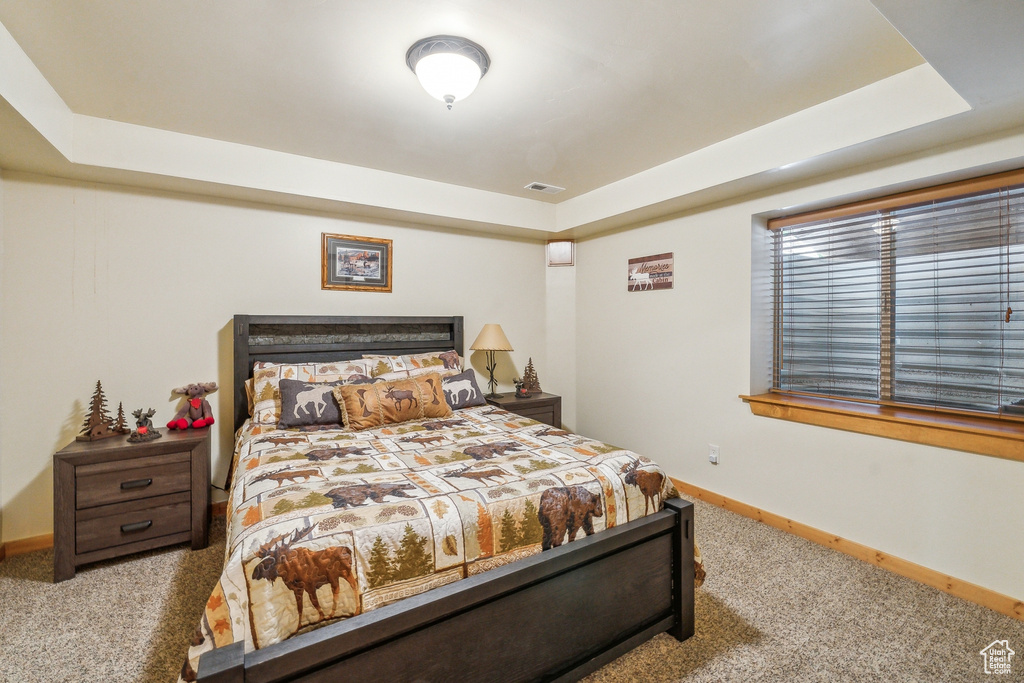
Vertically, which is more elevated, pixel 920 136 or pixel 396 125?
pixel 396 125

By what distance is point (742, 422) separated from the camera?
313 cm

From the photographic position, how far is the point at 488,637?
1443 millimetres

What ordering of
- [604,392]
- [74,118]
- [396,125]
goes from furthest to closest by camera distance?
[604,392] → [396,125] → [74,118]

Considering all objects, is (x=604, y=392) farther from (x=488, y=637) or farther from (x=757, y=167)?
(x=488, y=637)

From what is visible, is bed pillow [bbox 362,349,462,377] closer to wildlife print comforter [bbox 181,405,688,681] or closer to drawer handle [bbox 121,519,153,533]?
wildlife print comforter [bbox 181,405,688,681]

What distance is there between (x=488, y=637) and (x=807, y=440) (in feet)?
7.72

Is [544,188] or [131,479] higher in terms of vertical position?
[544,188]

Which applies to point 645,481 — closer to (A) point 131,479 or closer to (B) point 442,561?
(B) point 442,561

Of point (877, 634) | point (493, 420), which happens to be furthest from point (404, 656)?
point (877, 634)

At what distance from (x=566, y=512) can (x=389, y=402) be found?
147 cm

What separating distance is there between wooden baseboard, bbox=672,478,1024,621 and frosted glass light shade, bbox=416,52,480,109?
310cm

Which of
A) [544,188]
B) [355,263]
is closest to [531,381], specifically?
[544,188]

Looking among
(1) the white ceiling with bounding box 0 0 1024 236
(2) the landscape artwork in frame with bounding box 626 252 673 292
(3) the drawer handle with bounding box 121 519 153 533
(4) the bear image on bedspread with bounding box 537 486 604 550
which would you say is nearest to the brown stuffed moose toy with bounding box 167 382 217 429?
(3) the drawer handle with bounding box 121 519 153 533

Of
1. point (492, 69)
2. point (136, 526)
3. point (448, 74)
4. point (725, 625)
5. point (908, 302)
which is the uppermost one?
point (492, 69)
